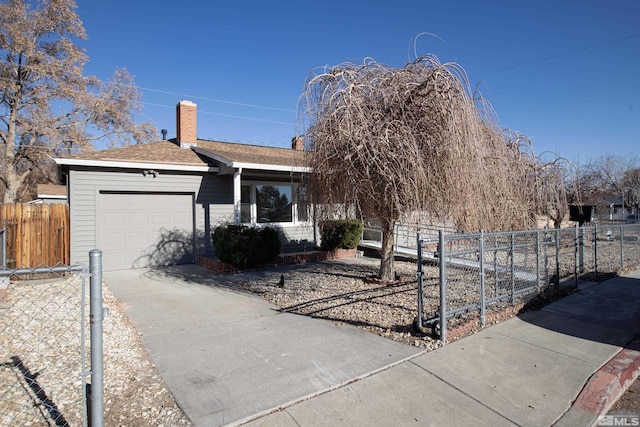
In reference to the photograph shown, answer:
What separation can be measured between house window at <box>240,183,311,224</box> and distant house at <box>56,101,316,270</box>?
0.03 m

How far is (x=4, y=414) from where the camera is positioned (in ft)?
9.32

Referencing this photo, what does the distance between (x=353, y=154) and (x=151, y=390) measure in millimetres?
4029

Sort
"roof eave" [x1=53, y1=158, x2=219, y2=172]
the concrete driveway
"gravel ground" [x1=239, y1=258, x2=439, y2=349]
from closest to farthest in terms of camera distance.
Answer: the concrete driveway < "gravel ground" [x1=239, y1=258, x2=439, y2=349] < "roof eave" [x1=53, y1=158, x2=219, y2=172]

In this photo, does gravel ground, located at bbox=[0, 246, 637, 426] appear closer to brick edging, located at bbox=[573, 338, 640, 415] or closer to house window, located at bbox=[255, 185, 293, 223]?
brick edging, located at bbox=[573, 338, 640, 415]

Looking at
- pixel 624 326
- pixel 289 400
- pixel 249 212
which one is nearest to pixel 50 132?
pixel 249 212

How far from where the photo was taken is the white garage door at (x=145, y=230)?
9336 mm

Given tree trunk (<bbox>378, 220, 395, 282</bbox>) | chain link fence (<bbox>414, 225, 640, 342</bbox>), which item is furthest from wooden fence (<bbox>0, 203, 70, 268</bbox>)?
chain link fence (<bbox>414, 225, 640, 342</bbox>)

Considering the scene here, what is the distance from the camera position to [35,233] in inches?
305

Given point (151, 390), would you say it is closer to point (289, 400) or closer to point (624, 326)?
point (289, 400)

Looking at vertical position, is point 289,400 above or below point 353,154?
below

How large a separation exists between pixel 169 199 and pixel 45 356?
667cm

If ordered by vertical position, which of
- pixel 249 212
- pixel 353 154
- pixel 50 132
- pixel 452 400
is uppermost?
pixel 50 132

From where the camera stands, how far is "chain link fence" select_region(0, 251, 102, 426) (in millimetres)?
2602

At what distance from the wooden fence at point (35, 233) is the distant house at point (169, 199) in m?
0.72
